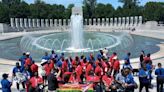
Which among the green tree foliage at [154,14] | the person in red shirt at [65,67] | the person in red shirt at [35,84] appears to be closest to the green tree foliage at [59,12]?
the green tree foliage at [154,14]

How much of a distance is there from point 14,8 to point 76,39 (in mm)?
58686

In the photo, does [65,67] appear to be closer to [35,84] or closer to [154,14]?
[35,84]

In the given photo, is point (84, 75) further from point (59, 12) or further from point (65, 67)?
point (59, 12)

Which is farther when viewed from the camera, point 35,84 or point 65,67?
point 65,67

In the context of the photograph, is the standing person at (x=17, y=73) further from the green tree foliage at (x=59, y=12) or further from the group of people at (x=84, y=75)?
the green tree foliage at (x=59, y=12)

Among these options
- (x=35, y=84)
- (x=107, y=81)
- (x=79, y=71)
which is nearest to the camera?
(x=35, y=84)

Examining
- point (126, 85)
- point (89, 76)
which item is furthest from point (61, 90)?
point (126, 85)

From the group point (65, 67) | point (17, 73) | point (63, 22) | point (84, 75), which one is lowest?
point (84, 75)

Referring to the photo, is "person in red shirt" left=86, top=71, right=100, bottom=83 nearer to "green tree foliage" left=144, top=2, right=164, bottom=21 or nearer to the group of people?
the group of people

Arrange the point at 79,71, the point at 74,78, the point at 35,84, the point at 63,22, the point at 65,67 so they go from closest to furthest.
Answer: the point at 35,84
the point at 74,78
the point at 79,71
the point at 65,67
the point at 63,22

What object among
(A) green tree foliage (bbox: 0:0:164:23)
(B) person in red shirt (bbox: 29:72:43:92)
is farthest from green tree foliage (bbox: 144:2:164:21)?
(B) person in red shirt (bbox: 29:72:43:92)

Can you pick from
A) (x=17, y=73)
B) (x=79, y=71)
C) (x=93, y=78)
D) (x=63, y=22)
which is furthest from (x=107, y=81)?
(x=63, y=22)

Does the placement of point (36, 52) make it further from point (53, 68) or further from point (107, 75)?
point (107, 75)

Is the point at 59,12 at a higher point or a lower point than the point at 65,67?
higher
